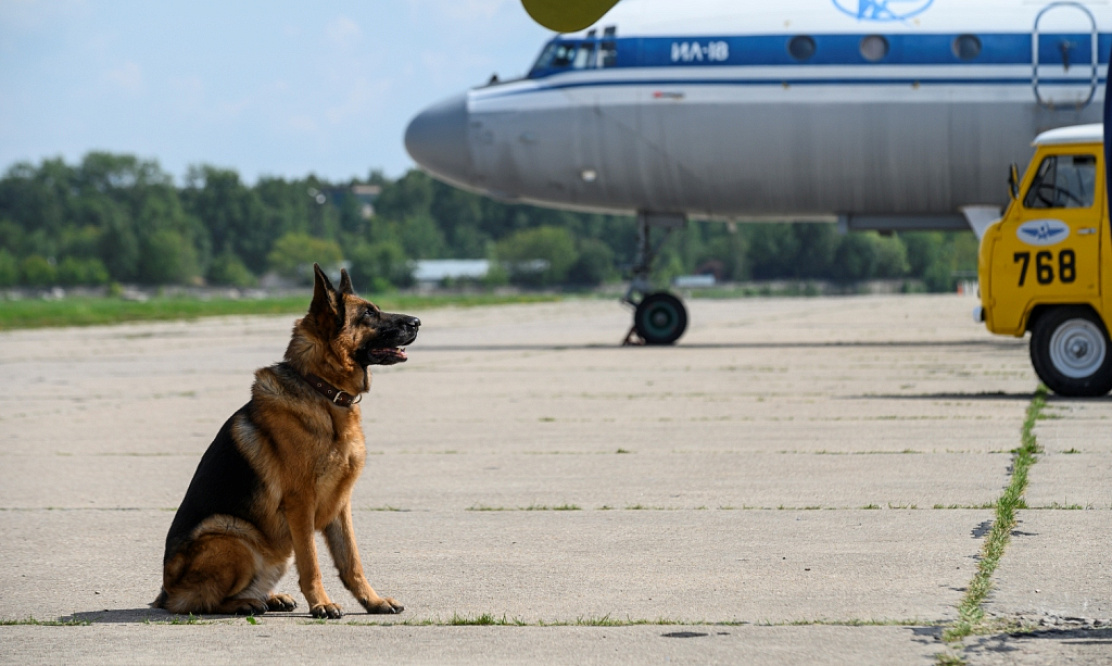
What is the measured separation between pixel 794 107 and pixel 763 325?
45.9 ft

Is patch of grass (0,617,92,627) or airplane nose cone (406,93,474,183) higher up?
airplane nose cone (406,93,474,183)

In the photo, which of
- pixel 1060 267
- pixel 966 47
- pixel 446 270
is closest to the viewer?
pixel 1060 267

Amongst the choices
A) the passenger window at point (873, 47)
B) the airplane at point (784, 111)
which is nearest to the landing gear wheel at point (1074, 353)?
the airplane at point (784, 111)

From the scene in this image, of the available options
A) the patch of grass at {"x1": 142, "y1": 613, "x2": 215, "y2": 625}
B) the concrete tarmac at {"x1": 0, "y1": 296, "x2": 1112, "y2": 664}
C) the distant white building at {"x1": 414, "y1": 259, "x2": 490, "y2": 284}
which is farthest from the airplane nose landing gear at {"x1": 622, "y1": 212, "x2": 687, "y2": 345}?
the distant white building at {"x1": 414, "y1": 259, "x2": 490, "y2": 284}

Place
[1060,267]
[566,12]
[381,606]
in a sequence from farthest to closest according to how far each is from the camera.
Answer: [1060,267]
[381,606]
[566,12]

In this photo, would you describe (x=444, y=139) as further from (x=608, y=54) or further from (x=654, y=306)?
(x=654, y=306)

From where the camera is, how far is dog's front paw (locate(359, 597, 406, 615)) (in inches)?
206

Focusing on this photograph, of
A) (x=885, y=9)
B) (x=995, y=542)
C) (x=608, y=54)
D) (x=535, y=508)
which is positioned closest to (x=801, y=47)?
(x=885, y=9)

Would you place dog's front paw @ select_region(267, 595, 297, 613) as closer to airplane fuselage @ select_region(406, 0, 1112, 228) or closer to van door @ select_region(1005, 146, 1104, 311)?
van door @ select_region(1005, 146, 1104, 311)

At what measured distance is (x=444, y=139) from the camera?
22.8m

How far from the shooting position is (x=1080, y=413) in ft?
39.3

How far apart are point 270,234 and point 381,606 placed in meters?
169

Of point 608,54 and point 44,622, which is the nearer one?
point 44,622

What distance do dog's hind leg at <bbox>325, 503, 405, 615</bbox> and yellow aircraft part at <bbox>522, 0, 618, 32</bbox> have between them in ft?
9.35
